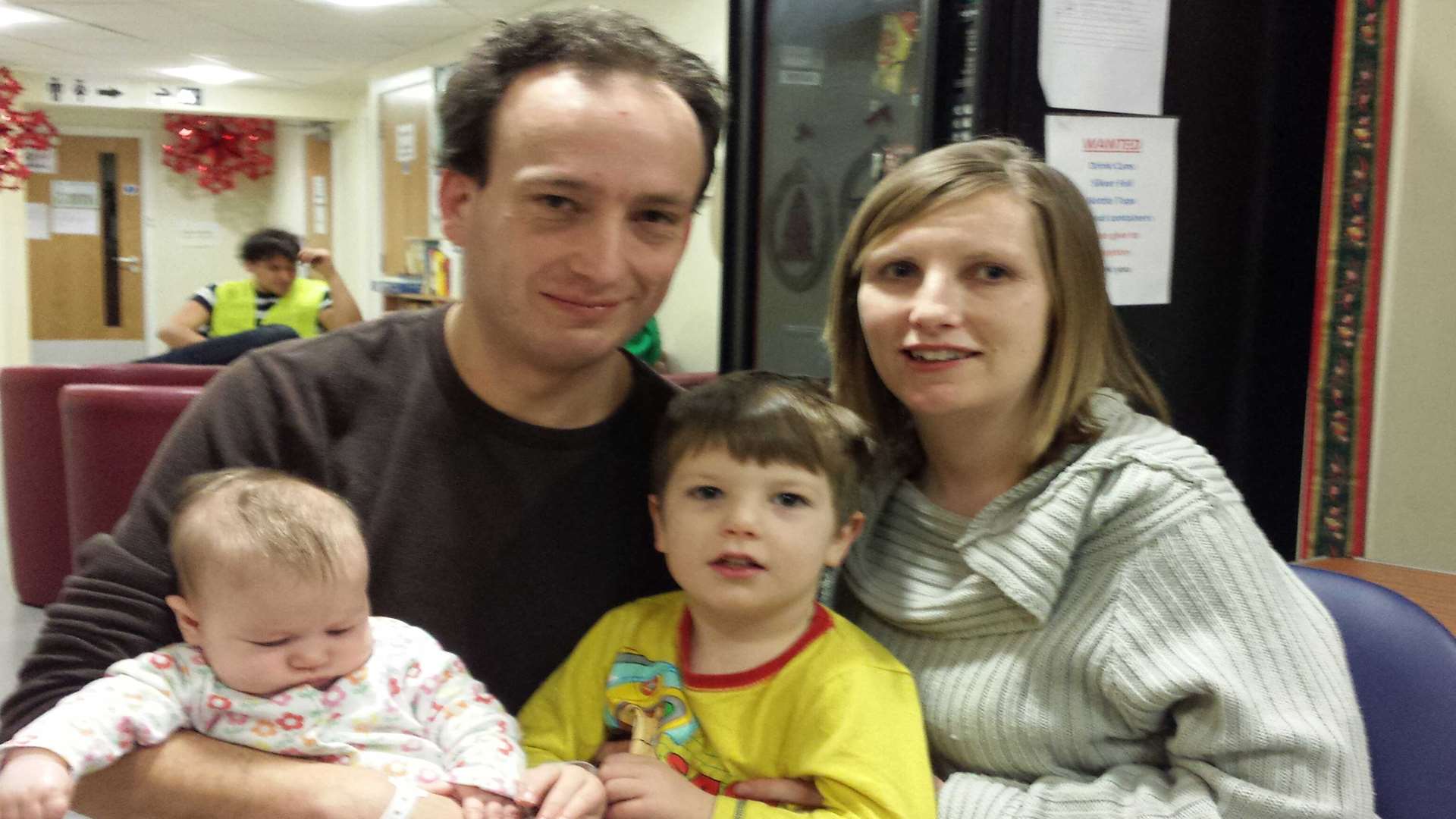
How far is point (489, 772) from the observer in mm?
1108

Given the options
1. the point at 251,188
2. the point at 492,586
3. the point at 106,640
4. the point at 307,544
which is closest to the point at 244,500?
the point at 307,544

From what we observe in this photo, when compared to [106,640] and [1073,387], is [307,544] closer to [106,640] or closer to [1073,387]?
[106,640]

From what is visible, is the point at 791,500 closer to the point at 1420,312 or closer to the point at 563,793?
the point at 563,793

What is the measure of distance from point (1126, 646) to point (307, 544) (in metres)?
0.81

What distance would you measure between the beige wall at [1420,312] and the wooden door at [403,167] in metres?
6.35

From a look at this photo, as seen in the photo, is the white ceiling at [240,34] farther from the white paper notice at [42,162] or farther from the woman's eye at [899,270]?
the woman's eye at [899,270]

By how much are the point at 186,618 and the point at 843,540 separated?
0.69 metres

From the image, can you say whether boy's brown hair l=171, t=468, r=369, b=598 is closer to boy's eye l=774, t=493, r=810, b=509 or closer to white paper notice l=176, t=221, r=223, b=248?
boy's eye l=774, t=493, r=810, b=509

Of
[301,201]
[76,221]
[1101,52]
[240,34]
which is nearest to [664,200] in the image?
[1101,52]

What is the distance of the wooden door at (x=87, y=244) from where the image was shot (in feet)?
38.7

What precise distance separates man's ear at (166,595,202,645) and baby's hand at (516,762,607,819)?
1.17ft

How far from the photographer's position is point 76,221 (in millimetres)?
11875

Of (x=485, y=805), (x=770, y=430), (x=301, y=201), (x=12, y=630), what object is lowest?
(x=12, y=630)

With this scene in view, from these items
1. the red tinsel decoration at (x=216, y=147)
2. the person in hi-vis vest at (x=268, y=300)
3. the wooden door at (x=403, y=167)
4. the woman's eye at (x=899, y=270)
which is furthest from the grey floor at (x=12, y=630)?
the red tinsel decoration at (x=216, y=147)
